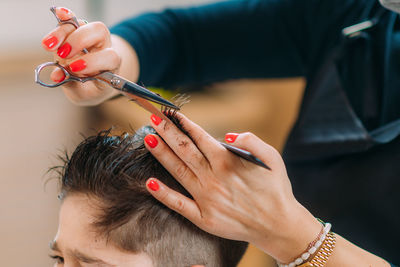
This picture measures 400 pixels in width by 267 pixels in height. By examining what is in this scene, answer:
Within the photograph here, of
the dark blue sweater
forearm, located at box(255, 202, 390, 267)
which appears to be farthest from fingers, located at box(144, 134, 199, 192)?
the dark blue sweater

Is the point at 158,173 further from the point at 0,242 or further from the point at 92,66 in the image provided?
the point at 0,242

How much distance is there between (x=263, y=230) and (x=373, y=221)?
0.39 m

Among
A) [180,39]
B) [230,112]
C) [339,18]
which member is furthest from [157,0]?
[339,18]

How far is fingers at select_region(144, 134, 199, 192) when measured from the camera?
26.8 inches

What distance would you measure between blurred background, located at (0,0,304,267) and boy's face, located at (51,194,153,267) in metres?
1.23

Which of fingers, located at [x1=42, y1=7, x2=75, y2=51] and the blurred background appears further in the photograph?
the blurred background

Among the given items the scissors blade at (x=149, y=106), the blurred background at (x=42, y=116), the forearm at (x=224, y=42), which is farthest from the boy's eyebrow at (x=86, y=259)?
the blurred background at (x=42, y=116)

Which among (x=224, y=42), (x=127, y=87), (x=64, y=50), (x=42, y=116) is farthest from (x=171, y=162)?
(x=42, y=116)

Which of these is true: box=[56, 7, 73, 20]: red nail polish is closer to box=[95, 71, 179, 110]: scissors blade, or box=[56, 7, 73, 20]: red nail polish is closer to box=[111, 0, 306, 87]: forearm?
box=[95, 71, 179, 110]: scissors blade

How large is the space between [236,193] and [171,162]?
0.36 ft

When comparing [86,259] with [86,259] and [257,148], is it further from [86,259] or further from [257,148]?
[257,148]

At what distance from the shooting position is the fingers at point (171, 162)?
2.23ft

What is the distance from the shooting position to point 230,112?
2301mm

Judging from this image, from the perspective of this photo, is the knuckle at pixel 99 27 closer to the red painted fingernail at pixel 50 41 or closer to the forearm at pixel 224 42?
the red painted fingernail at pixel 50 41
